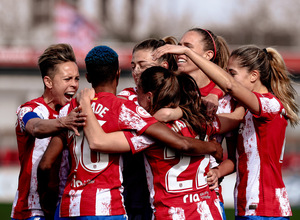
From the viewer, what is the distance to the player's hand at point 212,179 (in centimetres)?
385

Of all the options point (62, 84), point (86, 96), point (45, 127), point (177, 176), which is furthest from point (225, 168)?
point (62, 84)

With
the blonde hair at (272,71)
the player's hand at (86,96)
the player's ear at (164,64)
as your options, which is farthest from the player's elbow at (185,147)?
the player's ear at (164,64)

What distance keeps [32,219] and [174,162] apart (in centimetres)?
149

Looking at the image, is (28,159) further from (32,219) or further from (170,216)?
(170,216)

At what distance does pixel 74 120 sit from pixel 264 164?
1.55 metres

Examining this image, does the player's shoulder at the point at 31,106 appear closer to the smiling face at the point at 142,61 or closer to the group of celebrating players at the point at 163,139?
the group of celebrating players at the point at 163,139

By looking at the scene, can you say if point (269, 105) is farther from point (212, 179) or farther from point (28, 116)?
point (28, 116)

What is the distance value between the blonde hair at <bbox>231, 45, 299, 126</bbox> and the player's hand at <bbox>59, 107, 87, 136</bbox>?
57.1 inches

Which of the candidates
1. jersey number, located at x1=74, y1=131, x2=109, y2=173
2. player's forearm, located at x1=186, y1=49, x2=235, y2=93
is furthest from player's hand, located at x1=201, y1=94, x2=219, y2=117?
jersey number, located at x1=74, y1=131, x2=109, y2=173

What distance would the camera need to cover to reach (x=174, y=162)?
3.61m

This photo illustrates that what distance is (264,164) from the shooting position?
397 centimetres

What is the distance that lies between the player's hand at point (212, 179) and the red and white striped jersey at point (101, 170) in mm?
690

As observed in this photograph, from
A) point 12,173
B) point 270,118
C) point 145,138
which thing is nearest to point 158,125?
point 145,138

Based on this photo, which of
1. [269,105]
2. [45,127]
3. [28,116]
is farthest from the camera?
[28,116]
